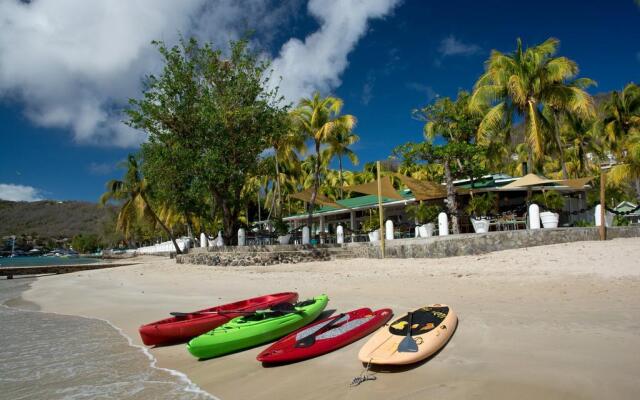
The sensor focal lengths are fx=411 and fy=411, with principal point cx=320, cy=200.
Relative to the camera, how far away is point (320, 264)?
52.9 ft

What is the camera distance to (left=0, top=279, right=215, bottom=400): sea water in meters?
4.86

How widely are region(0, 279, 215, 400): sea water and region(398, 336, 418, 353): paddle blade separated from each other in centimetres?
215

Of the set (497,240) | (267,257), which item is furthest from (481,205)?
(267,257)

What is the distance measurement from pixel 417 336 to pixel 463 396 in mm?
1242

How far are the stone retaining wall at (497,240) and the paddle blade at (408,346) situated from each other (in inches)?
386

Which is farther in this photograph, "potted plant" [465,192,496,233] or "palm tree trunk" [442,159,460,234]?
"potted plant" [465,192,496,233]

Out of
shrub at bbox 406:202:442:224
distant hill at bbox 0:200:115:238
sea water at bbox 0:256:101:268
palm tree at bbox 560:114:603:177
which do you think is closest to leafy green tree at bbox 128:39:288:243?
shrub at bbox 406:202:442:224

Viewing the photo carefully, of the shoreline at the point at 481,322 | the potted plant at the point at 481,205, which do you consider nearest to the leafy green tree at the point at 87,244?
the shoreline at the point at 481,322

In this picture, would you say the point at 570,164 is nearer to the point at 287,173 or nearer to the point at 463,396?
the point at 287,173

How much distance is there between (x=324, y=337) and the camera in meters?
5.37

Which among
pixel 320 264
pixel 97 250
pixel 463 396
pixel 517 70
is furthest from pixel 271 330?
pixel 97 250

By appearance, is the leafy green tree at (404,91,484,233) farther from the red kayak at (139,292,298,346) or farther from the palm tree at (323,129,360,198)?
the red kayak at (139,292,298,346)

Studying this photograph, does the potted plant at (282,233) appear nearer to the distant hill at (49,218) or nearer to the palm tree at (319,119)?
the palm tree at (319,119)

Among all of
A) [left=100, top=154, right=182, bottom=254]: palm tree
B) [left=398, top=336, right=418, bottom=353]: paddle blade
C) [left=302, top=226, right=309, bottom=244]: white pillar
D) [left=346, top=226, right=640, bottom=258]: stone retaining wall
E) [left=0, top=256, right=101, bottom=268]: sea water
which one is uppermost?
[left=100, top=154, right=182, bottom=254]: palm tree
